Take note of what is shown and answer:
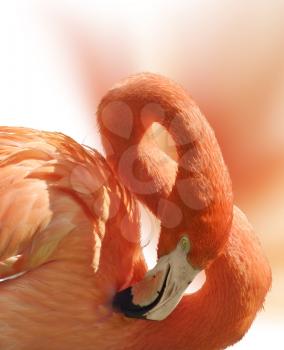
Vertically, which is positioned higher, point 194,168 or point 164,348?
point 194,168

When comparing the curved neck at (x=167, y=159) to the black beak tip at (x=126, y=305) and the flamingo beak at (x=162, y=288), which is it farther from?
the black beak tip at (x=126, y=305)

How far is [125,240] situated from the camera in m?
1.30

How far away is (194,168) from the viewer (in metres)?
1.16

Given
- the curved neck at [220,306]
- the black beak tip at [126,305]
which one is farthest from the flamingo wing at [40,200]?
the curved neck at [220,306]

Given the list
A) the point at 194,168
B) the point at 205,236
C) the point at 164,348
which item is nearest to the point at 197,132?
the point at 194,168

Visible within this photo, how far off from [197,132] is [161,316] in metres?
0.33

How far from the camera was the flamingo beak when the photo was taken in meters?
1.16

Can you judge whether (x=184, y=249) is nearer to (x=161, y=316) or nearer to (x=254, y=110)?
(x=161, y=316)

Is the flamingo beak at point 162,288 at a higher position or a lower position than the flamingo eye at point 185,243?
lower

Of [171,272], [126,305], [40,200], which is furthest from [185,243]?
[40,200]

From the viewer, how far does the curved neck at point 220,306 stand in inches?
50.5

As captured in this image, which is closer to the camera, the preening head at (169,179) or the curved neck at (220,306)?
the preening head at (169,179)

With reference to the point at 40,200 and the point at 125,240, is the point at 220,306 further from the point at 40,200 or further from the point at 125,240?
the point at 40,200

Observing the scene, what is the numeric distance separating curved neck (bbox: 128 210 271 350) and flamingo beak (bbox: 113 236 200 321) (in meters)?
0.08
